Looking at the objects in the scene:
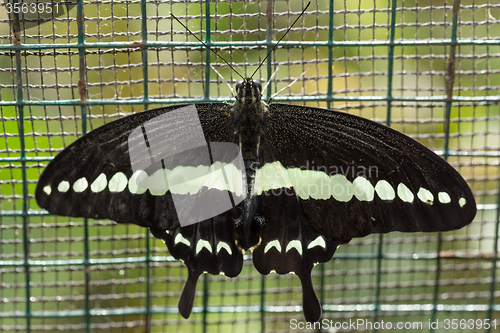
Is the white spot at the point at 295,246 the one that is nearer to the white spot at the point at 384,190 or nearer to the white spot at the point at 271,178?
the white spot at the point at 271,178

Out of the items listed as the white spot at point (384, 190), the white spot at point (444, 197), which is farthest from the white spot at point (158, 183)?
the white spot at point (444, 197)

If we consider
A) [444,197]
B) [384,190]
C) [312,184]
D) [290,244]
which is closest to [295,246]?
[290,244]

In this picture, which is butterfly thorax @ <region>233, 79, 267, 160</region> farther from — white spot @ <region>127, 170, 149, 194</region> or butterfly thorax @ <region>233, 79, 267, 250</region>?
white spot @ <region>127, 170, 149, 194</region>

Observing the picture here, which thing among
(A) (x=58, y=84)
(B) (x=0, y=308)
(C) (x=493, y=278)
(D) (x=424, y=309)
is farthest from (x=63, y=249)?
(C) (x=493, y=278)

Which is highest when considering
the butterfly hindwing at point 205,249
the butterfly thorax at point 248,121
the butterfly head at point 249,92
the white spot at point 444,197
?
the butterfly head at point 249,92

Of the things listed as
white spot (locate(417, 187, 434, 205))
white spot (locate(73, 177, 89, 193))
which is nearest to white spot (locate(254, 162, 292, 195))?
white spot (locate(417, 187, 434, 205))

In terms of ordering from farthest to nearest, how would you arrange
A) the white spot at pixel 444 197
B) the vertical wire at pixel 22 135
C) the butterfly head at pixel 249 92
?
the vertical wire at pixel 22 135 → the butterfly head at pixel 249 92 → the white spot at pixel 444 197

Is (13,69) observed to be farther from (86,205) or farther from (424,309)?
(424,309)
